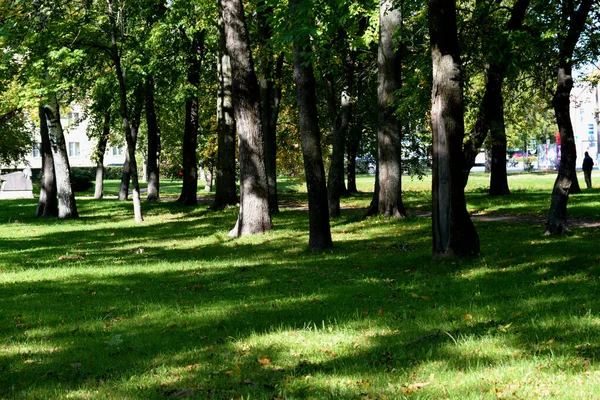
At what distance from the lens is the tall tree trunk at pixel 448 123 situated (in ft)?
37.5

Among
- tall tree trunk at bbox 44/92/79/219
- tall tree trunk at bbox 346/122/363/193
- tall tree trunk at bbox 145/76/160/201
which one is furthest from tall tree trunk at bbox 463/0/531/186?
tall tree trunk at bbox 145/76/160/201

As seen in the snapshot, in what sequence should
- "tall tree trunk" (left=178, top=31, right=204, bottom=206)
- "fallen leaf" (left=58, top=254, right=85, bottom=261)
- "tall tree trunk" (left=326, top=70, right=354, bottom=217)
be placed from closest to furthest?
"fallen leaf" (left=58, top=254, right=85, bottom=261) → "tall tree trunk" (left=326, top=70, right=354, bottom=217) → "tall tree trunk" (left=178, top=31, right=204, bottom=206)

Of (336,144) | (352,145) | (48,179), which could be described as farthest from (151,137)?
(336,144)

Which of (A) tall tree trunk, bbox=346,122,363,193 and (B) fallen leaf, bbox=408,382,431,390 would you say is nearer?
(B) fallen leaf, bbox=408,382,431,390

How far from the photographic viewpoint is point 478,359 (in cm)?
564

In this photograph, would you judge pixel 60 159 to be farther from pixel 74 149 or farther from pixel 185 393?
pixel 74 149

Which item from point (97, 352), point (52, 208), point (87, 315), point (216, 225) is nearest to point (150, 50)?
point (52, 208)

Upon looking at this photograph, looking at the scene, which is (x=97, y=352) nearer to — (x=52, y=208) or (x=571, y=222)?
(x=571, y=222)

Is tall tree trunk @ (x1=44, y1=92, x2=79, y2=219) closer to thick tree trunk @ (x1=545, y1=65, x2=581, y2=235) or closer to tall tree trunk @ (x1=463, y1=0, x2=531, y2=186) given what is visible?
tall tree trunk @ (x1=463, y1=0, x2=531, y2=186)

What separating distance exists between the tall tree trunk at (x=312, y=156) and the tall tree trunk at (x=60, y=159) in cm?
1336

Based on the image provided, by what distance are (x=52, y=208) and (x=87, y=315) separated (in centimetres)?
2042

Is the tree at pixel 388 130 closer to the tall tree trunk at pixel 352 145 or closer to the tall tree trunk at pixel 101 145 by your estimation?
the tall tree trunk at pixel 352 145

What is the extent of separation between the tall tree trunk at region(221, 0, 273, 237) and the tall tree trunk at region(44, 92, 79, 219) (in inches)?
375

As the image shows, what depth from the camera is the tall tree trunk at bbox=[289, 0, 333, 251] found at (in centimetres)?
1448
